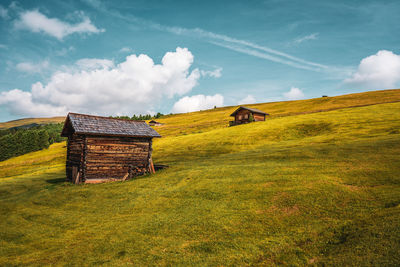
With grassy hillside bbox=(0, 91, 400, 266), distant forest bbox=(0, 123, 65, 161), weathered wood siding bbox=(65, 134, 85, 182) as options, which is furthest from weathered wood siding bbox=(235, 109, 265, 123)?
distant forest bbox=(0, 123, 65, 161)

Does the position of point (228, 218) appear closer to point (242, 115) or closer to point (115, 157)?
point (115, 157)

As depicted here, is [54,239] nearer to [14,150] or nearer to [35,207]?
[35,207]

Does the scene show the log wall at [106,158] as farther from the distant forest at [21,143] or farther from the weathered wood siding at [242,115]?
the distant forest at [21,143]

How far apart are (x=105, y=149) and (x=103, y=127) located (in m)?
2.28

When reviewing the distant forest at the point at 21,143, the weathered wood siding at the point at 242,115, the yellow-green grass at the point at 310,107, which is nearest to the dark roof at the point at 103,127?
the yellow-green grass at the point at 310,107

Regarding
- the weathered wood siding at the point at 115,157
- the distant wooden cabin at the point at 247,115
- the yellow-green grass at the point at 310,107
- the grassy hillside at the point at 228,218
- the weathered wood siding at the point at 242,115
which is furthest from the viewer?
the yellow-green grass at the point at 310,107

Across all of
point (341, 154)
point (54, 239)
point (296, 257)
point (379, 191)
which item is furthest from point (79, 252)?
point (341, 154)

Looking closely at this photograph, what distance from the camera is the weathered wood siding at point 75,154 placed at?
21.4 meters

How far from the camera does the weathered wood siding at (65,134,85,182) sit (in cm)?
2144

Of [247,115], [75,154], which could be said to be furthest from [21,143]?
[75,154]

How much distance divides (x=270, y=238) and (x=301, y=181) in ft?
21.2

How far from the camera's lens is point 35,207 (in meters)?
14.9

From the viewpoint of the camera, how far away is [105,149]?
2244cm

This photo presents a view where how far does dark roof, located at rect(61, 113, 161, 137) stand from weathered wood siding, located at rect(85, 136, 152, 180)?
711 millimetres
